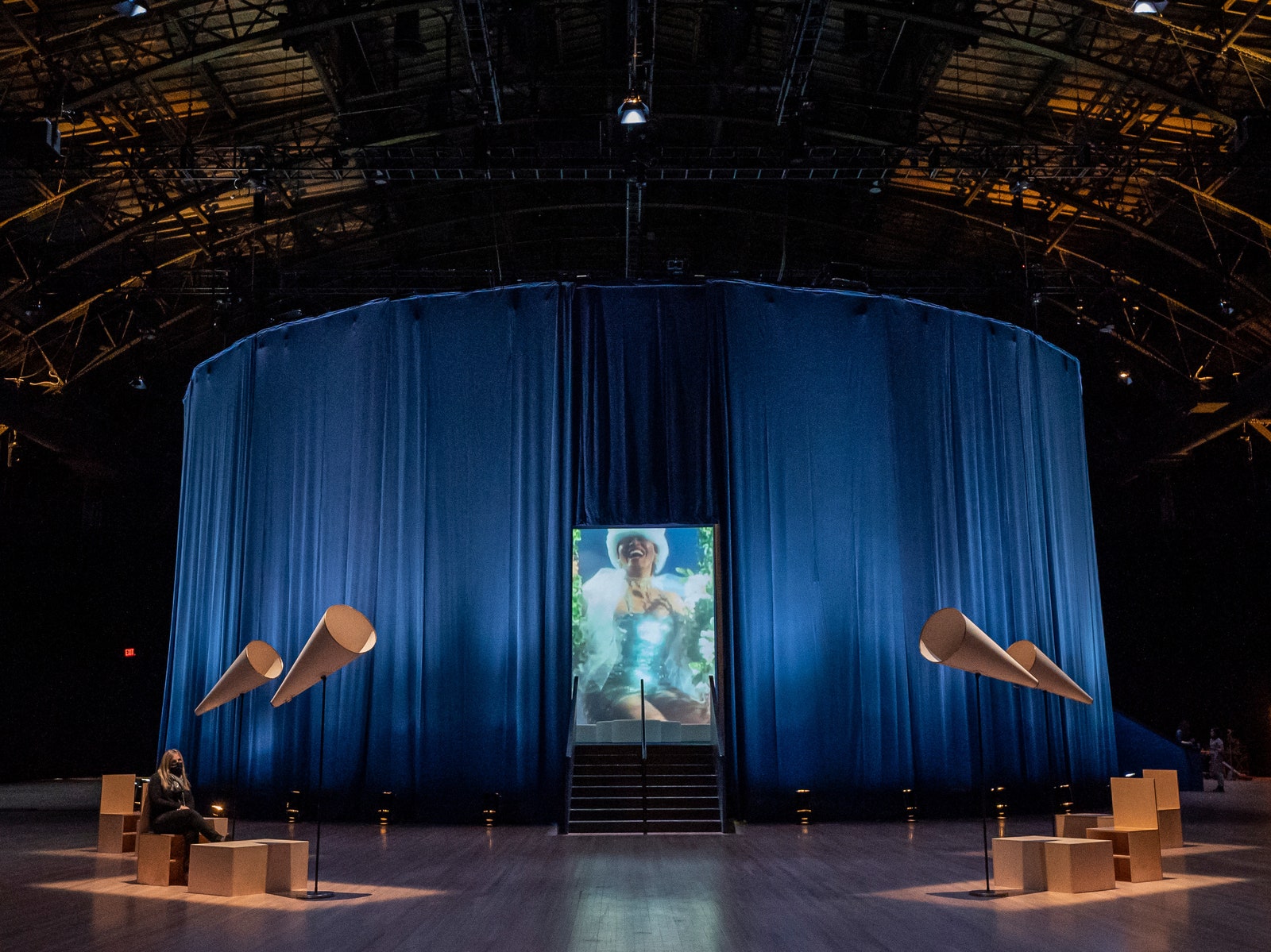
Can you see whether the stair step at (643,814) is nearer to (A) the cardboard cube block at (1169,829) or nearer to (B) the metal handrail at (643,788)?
(B) the metal handrail at (643,788)

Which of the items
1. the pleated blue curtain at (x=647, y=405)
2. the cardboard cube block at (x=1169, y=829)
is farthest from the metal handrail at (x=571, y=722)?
the cardboard cube block at (x=1169, y=829)

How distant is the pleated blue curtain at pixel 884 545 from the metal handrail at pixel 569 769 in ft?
6.63

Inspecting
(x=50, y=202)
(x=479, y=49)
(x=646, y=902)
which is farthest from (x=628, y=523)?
(x=50, y=202)

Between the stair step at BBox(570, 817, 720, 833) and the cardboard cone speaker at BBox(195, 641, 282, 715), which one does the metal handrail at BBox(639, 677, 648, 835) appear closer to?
Answer: the stair step at BBox(570, 817, 720, 833)

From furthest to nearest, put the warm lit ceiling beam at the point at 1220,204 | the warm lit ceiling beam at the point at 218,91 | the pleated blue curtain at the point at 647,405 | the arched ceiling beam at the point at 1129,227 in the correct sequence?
1. the arched ceiling beam at the point at 1129,227
2. the warm lit ceiling beam at the point at 1220,204
3. the warm lit ceiling beam at the point at 218,91
4. the pleated blue curtain at the point at 647,405

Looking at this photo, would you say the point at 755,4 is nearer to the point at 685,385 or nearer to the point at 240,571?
the point at 685,385

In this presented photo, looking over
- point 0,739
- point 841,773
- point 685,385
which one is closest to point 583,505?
point 685,385

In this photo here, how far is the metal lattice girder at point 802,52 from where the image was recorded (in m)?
13.7

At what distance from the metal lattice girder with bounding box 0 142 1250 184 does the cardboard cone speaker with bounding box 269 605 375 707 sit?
30.5 ft

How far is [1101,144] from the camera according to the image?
658 inches

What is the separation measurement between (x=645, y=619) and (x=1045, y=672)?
8.03 meters

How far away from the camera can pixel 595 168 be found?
1648 cm

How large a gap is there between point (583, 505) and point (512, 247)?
9.92 metres

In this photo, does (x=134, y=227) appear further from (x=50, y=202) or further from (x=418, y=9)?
(x=418, y=9)
